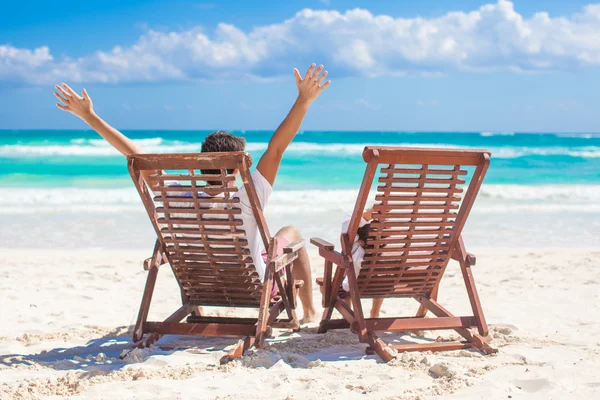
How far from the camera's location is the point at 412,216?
3861mm

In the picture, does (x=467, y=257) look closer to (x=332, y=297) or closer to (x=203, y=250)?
(x=332, y=297)

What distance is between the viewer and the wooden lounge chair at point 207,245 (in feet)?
11.7

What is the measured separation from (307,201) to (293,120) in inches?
443

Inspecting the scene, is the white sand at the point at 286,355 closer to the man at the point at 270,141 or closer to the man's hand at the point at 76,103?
the man at the point at 270,141

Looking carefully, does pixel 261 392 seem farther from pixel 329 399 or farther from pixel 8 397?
pixel 8 397

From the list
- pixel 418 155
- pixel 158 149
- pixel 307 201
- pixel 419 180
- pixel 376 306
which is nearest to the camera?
pixel 418 155

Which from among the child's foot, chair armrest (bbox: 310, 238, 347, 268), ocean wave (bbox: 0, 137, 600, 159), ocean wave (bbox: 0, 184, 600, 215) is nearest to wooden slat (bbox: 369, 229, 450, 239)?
chair armrest (bbox: 310, 238, 347, 268)

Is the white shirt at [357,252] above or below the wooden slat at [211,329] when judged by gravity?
above

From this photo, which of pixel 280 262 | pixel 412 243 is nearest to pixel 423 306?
pixel 412 243

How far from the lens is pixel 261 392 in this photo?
3.18 meters

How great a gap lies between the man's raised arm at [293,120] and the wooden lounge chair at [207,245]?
0.21 metres

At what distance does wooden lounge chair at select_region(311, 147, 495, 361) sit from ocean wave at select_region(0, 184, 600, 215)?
8.34 metres

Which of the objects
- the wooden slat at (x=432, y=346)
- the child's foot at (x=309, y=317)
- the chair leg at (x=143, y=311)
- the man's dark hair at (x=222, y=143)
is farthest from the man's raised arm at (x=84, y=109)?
the wooden slat at (x=432, y=346)

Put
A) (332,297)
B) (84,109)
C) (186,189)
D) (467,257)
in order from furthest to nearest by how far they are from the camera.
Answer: (332,297) < (467,257) < (84,109) < (186,189)
